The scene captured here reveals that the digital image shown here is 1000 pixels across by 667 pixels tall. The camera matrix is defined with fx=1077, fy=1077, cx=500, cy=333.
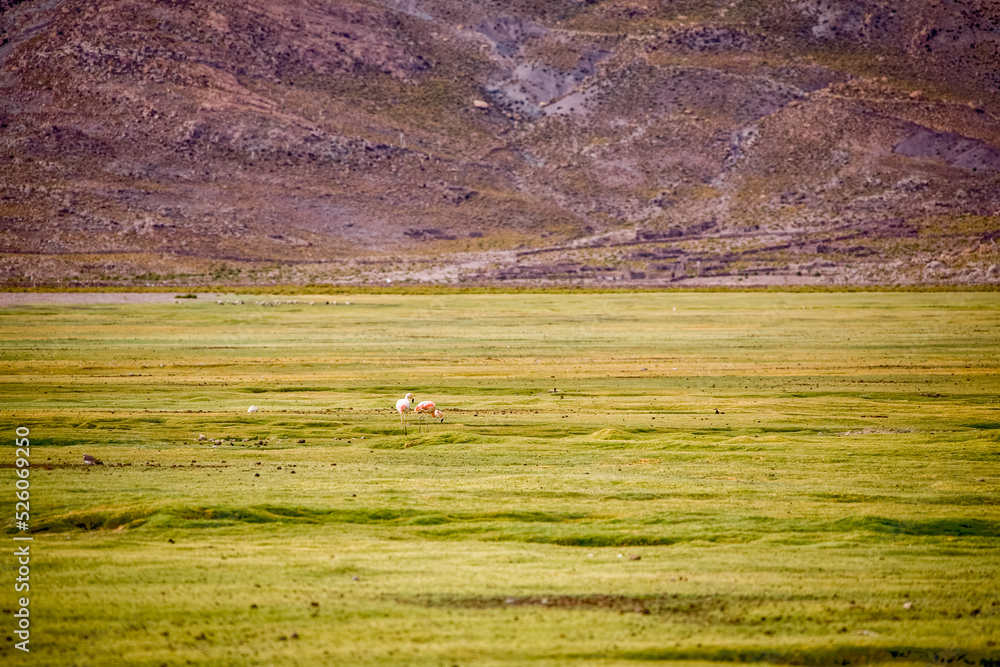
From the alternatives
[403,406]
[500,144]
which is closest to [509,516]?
[403,406]

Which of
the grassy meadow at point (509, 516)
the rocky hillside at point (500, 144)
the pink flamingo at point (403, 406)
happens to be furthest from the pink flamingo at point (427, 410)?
the rocky hillside at point (500, 144)

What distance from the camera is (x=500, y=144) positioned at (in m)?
147

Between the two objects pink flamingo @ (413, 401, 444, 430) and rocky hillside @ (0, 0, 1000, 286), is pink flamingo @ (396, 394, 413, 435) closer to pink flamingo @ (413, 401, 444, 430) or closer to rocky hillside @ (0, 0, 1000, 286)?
pink flamingo @ (413, 401, 444, 430)

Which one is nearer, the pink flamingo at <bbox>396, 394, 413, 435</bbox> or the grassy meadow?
the grassy meadow

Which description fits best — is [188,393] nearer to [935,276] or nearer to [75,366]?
[75,366]

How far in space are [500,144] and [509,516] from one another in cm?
13613

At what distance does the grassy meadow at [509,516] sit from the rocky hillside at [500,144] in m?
73.3

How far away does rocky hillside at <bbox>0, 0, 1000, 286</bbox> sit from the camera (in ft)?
360

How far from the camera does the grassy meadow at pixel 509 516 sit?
9492 millimetres

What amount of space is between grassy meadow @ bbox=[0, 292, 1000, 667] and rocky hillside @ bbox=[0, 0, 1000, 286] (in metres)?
73.3

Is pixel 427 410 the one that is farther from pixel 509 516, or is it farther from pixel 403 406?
pixel 509 516

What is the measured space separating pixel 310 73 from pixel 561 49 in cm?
3900

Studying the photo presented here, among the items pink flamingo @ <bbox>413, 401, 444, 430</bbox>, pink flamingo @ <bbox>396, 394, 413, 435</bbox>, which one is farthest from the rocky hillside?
pink flamingo @ <bbox>396, 394, 413, 435</bbox>

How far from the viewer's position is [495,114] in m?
154
